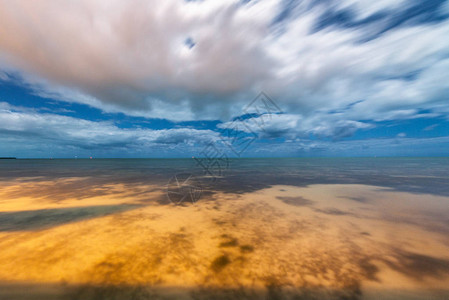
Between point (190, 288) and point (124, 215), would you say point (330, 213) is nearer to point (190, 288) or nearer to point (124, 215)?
point (190, 288)

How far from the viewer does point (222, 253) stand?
5.27 m

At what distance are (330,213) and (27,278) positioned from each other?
11.6m

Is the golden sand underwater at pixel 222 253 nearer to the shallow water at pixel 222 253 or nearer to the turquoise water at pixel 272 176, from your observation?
the shallow water at pixel 222 253

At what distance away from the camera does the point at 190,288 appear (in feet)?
12.7

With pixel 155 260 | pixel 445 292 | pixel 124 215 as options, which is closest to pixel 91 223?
pixel 124 215

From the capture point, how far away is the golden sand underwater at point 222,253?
383cm

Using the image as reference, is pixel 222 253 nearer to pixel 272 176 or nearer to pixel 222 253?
pixel 222 253

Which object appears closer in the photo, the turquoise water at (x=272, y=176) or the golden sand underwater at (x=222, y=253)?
the golden sand underwater at (x=222, y=253)

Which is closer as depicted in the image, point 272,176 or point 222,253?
point 222,253

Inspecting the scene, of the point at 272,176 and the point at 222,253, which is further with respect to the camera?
the point at 272,176

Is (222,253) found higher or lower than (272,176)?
higher

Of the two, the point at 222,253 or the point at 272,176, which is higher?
the point at 222,253

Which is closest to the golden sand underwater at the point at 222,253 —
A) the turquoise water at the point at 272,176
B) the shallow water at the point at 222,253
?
the shallow water at the point at 222,253

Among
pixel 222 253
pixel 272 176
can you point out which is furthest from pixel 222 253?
pixel 272 176
